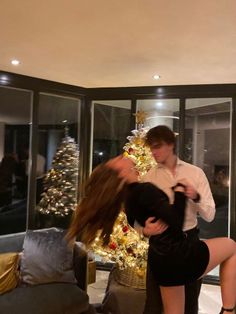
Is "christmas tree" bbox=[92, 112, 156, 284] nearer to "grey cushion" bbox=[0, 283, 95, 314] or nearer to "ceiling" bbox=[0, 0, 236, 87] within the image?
"grey cushion" bbox=[0, 283, 95, 314]

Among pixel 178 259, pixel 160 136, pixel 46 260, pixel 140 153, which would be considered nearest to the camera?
pixel 178 259

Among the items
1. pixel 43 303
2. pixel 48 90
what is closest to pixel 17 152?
pixel 48 90

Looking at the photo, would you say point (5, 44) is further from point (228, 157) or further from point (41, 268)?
point (228, 157)

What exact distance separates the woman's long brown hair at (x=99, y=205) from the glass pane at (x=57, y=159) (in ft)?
9.51

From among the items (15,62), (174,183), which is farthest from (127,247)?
(15,62)

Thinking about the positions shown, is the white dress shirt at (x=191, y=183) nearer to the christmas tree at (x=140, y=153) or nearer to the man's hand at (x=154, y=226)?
the man's hand at (x=154, y=226)

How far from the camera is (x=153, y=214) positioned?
160 cm

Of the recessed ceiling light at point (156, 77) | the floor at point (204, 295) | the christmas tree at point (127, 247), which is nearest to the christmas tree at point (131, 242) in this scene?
the christmas tree at point (127, 247)

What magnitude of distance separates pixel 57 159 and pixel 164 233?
3140mm

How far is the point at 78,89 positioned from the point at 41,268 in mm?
2435

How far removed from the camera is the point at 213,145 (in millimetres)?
4551

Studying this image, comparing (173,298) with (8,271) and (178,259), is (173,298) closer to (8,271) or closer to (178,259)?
(178,259)

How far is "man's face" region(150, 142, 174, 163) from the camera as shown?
1935mm

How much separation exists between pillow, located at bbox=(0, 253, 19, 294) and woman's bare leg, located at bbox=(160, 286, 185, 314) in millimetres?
1679
